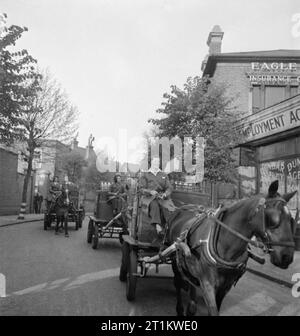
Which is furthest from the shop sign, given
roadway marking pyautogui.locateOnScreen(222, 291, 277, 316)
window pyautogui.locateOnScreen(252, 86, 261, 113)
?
roadway marking pyautogui.locateOnScreen(222, 291, 277, 316)

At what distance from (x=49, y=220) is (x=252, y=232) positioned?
14294 mm

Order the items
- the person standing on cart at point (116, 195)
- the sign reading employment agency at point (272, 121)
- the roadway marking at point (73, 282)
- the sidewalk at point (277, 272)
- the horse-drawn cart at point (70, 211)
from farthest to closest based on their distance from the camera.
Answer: the horse-drawn cart at point (70, 211), the sign reading employment agency at point (272, 121), the person standing on cart at point (116, 195), the sidewalk at point (277, 272), the roadway marking at point (73, 282)

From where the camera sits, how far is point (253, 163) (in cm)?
1652

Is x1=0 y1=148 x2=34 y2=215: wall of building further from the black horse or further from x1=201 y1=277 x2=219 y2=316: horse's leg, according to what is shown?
x1=201 y1=277 x2=219 y2=316: horse's leg

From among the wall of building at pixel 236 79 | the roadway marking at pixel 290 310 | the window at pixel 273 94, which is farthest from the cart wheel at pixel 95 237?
the window at pixel 273 94

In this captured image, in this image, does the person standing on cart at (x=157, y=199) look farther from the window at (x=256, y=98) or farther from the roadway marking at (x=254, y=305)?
the window at (x=256, y=98)

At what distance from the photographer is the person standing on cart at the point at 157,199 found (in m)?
6.12

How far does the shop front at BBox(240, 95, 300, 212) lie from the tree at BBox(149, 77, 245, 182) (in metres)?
1.55

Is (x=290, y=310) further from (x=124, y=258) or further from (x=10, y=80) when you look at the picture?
(x=10, y=80)

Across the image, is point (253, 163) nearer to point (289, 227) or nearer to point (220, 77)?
point (220, 77)

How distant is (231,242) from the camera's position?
13.0ft

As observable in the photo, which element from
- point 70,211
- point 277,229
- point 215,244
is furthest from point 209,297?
point 70,211

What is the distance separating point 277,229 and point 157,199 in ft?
9.54
